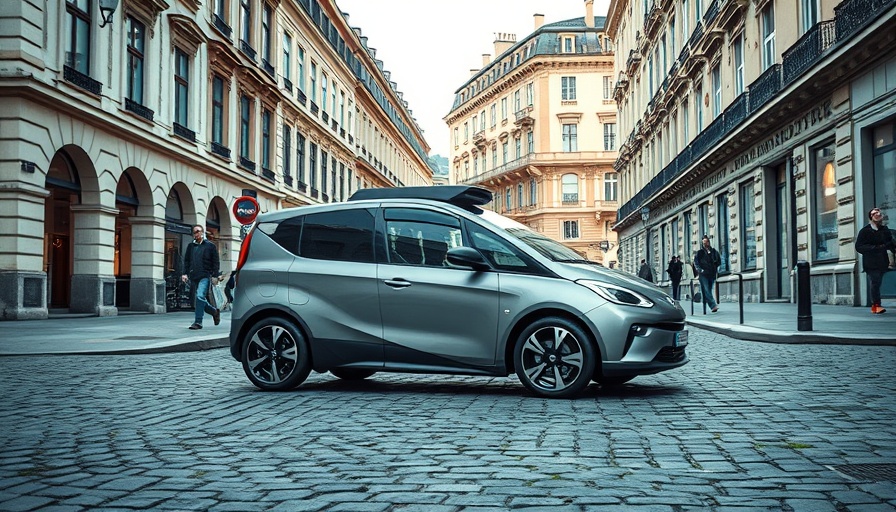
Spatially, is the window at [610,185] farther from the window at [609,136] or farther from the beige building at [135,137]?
the beige building at [135,137]

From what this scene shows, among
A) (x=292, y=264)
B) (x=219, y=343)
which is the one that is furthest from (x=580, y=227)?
(x=292, y=264)

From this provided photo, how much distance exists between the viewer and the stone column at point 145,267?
23531 mm

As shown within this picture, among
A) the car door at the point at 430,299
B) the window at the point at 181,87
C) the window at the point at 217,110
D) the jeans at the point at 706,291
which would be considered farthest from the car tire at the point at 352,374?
the window at the point at 217,110

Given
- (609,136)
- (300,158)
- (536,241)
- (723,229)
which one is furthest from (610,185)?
(536,241)

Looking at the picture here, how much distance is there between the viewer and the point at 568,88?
75.9 metres

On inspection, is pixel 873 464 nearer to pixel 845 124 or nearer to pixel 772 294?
pixel 845 124

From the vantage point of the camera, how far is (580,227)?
75.0 meters

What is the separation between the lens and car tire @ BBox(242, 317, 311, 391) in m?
7.51

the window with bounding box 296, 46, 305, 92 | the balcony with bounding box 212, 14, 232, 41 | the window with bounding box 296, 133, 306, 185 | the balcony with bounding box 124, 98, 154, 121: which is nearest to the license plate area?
the balcony with bounding box 124, 98, 154, 121

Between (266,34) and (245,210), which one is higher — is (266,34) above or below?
above

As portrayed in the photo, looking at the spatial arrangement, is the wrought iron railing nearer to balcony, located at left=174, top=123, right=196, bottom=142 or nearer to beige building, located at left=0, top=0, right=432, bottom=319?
beige building, located at left=0, top=0, right=432, bottom=319

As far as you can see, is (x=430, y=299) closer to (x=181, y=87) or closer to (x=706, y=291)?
(x=706, y=291)

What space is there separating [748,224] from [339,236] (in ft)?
70.8

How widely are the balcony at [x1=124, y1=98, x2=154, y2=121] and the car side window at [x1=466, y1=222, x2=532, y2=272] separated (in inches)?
673
